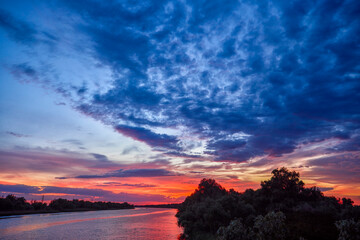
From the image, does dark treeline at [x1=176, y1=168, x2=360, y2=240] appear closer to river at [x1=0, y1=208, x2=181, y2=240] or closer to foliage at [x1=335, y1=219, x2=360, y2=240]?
foliage at [x1=335, y1=219, x2=360, y2=240]

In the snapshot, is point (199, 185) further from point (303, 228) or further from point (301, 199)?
point (303, 228)

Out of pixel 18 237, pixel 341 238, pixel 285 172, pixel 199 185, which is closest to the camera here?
pixel 341 238

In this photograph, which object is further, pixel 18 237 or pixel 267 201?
pixel 267 201

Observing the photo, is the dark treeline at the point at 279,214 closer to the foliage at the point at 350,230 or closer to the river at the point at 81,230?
the foliage at the point at 350,230

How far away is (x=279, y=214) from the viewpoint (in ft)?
48.9

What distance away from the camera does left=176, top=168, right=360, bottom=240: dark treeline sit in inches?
590

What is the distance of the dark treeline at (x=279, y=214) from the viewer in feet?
49.2

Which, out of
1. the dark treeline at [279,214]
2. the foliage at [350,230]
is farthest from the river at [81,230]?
the foliage at [350,230]

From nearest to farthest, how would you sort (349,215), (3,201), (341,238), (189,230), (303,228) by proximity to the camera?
(341,238), (303,228), (349,215), (189,230), (3,201)

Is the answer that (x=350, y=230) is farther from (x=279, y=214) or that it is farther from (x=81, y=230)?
(x=81, y=230)

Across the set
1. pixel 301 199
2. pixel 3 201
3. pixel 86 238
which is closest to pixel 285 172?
pixel 301 199

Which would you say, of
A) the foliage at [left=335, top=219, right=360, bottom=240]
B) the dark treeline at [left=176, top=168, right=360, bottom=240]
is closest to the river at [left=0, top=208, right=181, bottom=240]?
the dark treeline at [left=176, top=168, right=360, bottom=240]

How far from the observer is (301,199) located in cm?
6431

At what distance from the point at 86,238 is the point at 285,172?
56477mm
